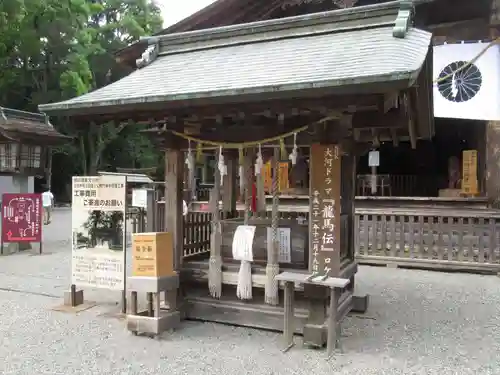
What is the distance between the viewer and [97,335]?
5.75 metres

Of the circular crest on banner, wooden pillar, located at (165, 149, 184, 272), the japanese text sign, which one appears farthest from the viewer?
the circular crest on banner

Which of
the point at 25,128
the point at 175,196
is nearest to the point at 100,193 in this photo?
the point at 175,196

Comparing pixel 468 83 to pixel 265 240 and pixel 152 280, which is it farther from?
pixel 152 280

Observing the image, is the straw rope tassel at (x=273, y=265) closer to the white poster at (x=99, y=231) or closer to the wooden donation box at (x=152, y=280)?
the wooden donation box at (x=152, y=280)

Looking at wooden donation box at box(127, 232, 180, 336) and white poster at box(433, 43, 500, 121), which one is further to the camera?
white poster at box(433, 43, 500, 121)

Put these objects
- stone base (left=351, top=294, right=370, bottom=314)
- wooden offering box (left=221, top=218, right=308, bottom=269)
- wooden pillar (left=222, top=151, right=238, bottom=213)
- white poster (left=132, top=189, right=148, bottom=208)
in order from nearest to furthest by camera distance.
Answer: wooden offering box (left=221, top=218, right=308, bottom=269), stone base (left=351, top=294, right=370, bottom=314), wooden pillar (left=222, top=151, right=238, bottom=213), white poster (left=132, top=189, right=148, bottom=208)

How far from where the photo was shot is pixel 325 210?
5578 mm

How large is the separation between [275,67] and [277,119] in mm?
634

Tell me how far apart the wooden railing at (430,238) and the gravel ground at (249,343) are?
1917 mm

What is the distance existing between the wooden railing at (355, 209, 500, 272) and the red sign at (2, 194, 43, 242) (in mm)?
8201

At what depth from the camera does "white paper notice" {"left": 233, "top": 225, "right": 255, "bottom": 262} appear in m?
5.88

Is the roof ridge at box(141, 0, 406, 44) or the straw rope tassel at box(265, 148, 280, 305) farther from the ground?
the roof ridge at box(141, 0, 406, 44)

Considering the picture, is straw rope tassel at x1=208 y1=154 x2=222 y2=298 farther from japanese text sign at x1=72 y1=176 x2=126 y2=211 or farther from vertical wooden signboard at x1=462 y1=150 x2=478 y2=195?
vertical wooden signboard at x1=462 y1=150 x2=478 y2=195

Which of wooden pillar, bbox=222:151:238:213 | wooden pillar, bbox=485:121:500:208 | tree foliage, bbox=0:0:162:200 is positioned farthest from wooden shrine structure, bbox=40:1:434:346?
tree foliage, bbox=0:0:162:200
